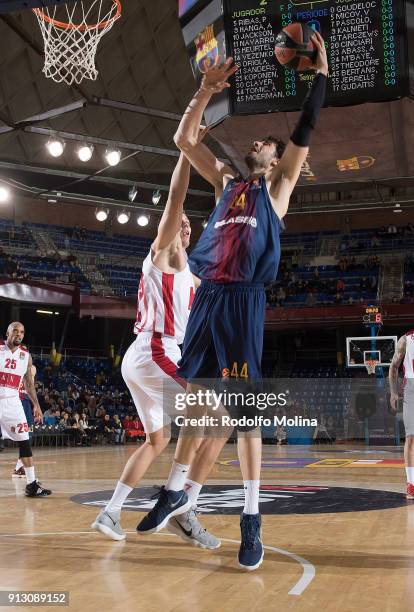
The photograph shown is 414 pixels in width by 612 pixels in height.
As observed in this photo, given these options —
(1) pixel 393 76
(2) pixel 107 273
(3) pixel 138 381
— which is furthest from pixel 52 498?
(2) pixel 107 273

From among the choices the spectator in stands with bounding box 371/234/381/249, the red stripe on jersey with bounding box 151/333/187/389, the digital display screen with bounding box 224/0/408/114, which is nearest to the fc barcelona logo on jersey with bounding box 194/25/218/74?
the digital display screen with bounding box 224/0/408/114

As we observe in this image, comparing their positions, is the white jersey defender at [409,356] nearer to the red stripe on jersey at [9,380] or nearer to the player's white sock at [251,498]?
the player's white sock at [251,498]

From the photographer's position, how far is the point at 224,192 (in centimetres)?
457

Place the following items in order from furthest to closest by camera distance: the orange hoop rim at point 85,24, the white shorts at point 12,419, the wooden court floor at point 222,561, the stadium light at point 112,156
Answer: the stadium light at point 112,156, the orange hoop rim at point 85,24, the white shorts at point 12,419, the wooden court floor at point 222,561

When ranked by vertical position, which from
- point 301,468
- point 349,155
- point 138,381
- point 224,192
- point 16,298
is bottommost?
point 301,468

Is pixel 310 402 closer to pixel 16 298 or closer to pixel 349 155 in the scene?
pixel 16 298

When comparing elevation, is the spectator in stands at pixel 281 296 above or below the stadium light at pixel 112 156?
below

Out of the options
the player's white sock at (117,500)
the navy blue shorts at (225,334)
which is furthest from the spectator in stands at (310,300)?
the navy blue shorts at (225,334)

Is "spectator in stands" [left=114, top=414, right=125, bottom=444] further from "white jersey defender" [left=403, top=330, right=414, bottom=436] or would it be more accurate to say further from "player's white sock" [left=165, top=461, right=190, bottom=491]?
"player's white sock" [left=165, top=461, right=190, bottom=491]

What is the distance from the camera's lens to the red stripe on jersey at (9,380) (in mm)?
9477

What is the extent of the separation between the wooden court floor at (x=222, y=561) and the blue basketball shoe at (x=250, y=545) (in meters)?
0.06

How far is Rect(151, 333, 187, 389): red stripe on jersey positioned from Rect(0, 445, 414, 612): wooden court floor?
110cm

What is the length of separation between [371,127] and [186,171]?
10226 mm

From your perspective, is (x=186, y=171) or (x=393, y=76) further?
(x=393, y=76)
